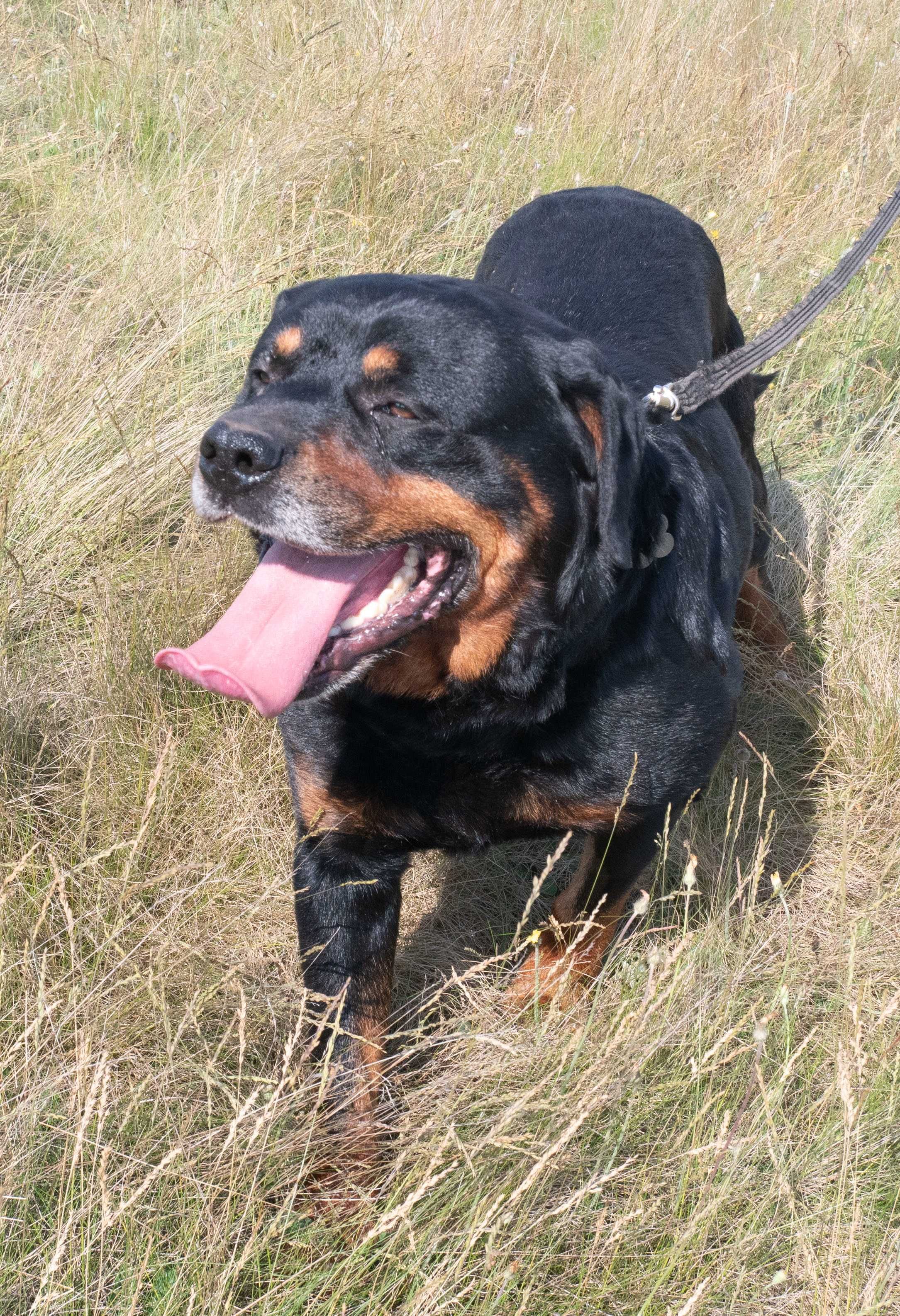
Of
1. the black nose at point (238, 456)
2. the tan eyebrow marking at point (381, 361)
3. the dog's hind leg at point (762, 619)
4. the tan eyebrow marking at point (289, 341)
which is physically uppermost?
the tan eyebrow marking at point (381, 361)

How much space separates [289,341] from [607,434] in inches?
22.9

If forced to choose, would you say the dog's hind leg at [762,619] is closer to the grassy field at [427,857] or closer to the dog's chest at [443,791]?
the grassy field at [427,857]

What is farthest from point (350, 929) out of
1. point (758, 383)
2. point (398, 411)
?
point (758, 383)

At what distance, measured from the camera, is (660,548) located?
227 centimetres

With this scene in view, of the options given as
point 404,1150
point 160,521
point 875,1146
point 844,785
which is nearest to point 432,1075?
point 404,1150

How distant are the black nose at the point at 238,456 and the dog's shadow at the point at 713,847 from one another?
0.88 metres

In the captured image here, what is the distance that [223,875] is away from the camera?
2588 millimetres

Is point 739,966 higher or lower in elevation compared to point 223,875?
higher

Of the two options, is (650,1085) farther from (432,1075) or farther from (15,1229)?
(15,1229)

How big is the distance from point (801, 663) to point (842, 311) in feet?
5.68

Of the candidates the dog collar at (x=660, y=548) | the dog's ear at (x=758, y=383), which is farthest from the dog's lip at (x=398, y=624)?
the dog's ear at (x=758, y=383)

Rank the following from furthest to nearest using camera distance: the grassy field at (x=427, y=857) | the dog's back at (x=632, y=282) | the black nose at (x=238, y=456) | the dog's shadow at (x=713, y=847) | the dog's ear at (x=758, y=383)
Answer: the dog's ear at (x=758, y=383)
the dog's back at (x=632, y=282)
the dog's shadow at (x=713, y=847)
the black nose at (x=238, y=456)
the grassy field at (x=427, y=857)

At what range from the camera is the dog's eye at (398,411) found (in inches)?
80.5

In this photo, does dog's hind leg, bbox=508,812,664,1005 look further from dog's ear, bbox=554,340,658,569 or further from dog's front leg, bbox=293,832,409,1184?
dog's ear, bbox=554,340,658,569
